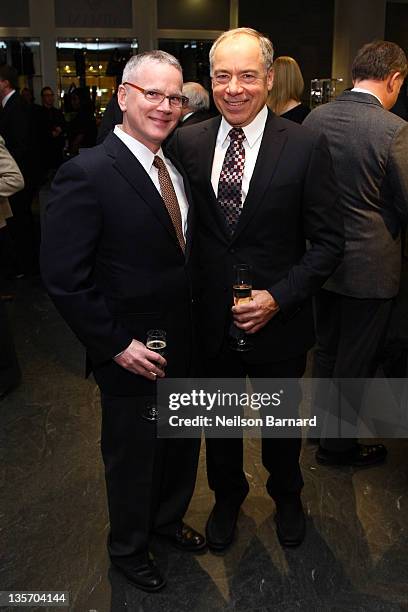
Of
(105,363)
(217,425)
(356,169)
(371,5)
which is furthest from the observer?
(371,5)

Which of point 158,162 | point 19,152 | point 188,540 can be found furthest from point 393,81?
point 19,152

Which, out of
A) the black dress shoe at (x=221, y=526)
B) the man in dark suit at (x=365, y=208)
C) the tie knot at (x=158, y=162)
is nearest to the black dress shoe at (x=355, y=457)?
the man in dark suit at (x=365, y=208)

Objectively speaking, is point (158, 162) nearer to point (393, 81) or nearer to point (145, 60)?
point (145, 60)

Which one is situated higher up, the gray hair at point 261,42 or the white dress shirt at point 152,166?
the gray hair at point 261,42

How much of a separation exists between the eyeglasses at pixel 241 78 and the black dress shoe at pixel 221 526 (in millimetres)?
1508

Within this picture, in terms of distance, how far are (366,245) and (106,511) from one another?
1.48m

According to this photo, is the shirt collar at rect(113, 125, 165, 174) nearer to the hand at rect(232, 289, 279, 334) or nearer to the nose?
the nose

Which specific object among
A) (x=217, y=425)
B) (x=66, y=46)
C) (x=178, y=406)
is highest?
(x=66, y=46)

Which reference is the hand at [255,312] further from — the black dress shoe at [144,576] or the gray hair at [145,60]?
the black dress shoe at [144,576]

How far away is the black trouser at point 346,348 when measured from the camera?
9.91ft

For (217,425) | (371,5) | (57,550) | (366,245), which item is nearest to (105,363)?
(217,425)

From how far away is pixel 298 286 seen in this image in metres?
2.31

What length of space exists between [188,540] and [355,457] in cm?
96

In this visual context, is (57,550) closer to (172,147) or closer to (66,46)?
(172,147)
